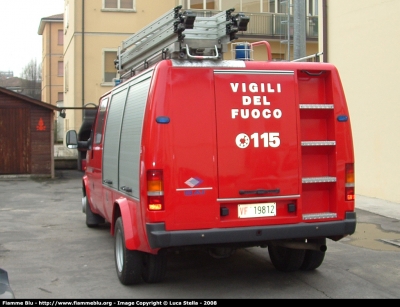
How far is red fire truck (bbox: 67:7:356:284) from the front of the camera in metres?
5.58

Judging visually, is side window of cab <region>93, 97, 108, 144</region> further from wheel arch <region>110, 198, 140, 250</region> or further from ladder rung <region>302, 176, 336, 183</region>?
ladder rung <region>302, 176, 336, 183</region>

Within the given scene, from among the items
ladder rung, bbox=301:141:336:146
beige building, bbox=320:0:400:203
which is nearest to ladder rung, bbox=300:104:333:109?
ladder rung, bbox=301:141:336:146

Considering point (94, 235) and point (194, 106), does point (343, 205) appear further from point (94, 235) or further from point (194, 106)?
point (94, 235)

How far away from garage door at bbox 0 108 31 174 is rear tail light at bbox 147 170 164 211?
1815cm

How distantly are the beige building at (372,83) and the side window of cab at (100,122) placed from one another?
23.5 ft

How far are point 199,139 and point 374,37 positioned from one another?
30.7 feet

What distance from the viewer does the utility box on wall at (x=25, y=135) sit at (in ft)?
73.4

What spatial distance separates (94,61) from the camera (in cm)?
2800

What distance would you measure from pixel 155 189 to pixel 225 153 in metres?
0.79

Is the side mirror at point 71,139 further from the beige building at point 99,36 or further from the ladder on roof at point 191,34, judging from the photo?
the beige building at point 99,36

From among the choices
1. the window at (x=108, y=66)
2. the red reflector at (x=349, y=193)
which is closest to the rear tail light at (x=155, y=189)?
the red reflector at (x=349, y=193)

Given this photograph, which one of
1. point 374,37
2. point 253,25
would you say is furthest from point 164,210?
point 253,25

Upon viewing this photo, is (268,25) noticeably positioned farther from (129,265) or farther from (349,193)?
(129,265)

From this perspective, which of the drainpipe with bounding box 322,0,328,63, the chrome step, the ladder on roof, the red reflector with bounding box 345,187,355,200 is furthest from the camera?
the drainpipe with bounding box 322,0,328,63
